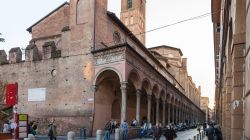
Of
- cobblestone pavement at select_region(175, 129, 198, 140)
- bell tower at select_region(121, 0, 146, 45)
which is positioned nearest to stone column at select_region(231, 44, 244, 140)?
cobblestone pavement at select_region(175, 129, 198, 140)

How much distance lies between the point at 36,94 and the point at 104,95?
5991 mm

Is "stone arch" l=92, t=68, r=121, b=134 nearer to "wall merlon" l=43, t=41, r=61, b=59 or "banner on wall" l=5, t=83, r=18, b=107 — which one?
"wall merlon" l=43, t=41, r=61, b=59

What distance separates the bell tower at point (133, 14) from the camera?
7619 centimetres

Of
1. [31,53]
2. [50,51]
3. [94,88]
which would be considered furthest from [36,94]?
[94,88]

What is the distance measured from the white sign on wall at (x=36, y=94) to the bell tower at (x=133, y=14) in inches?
1969

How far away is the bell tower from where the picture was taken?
7619cm

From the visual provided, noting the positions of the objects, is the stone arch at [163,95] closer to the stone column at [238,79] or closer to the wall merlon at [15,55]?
the wall merlon at [15,55]

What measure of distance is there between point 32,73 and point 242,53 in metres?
23.2

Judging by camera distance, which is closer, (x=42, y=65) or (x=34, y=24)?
(x=42, y=65)

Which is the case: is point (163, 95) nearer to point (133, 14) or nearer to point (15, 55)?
point (15, 55)

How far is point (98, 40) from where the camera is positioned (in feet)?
79.4

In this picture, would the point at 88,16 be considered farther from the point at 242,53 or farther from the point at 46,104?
the point at 242,53

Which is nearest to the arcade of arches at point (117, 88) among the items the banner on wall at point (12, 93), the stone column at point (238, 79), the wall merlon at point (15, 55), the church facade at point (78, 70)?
the church facade at point (78, 70)

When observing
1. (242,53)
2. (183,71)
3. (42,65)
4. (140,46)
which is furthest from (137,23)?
(242,53)
